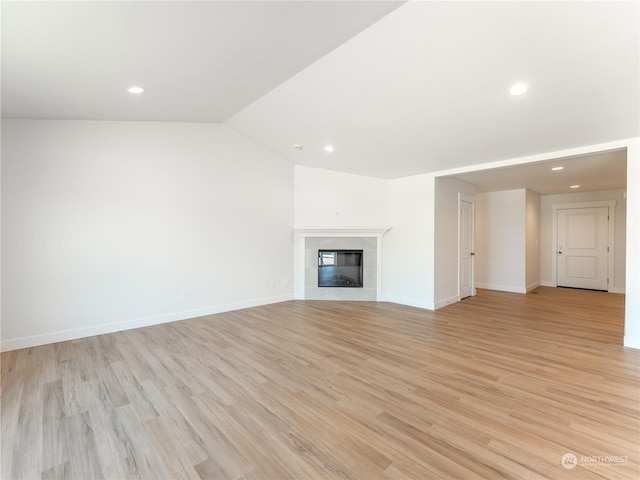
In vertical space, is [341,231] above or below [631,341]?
above

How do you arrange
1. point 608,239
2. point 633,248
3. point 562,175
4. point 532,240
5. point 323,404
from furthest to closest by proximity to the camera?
point 532,240, point 608,239, point 562,175, point 633,248, point 323,404

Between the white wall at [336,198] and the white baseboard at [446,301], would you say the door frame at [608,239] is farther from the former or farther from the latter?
the white wall at [336,198]

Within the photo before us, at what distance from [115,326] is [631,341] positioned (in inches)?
251

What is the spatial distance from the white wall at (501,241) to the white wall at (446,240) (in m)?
1.92

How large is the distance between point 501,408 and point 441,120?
289 cm

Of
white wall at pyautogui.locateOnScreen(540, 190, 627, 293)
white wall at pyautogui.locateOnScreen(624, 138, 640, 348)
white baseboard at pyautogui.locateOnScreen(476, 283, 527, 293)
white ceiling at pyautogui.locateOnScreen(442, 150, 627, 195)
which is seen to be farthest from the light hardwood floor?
white wall at pyautogui.locateOnScreen(540, 190, 627, 293)

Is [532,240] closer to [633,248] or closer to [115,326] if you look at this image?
[633,248]

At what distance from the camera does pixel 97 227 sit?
3816 mm

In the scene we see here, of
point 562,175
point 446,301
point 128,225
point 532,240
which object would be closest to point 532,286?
point 532,240

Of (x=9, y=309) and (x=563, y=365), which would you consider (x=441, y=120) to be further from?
(x=9, y=309)

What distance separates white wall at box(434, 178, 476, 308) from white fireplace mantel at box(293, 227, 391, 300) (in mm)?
972

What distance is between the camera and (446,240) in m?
5.45

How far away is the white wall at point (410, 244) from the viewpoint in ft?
17.0

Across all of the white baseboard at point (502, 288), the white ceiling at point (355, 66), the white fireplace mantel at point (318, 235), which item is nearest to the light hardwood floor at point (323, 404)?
the white fireplace mantel at point (318, 235)
